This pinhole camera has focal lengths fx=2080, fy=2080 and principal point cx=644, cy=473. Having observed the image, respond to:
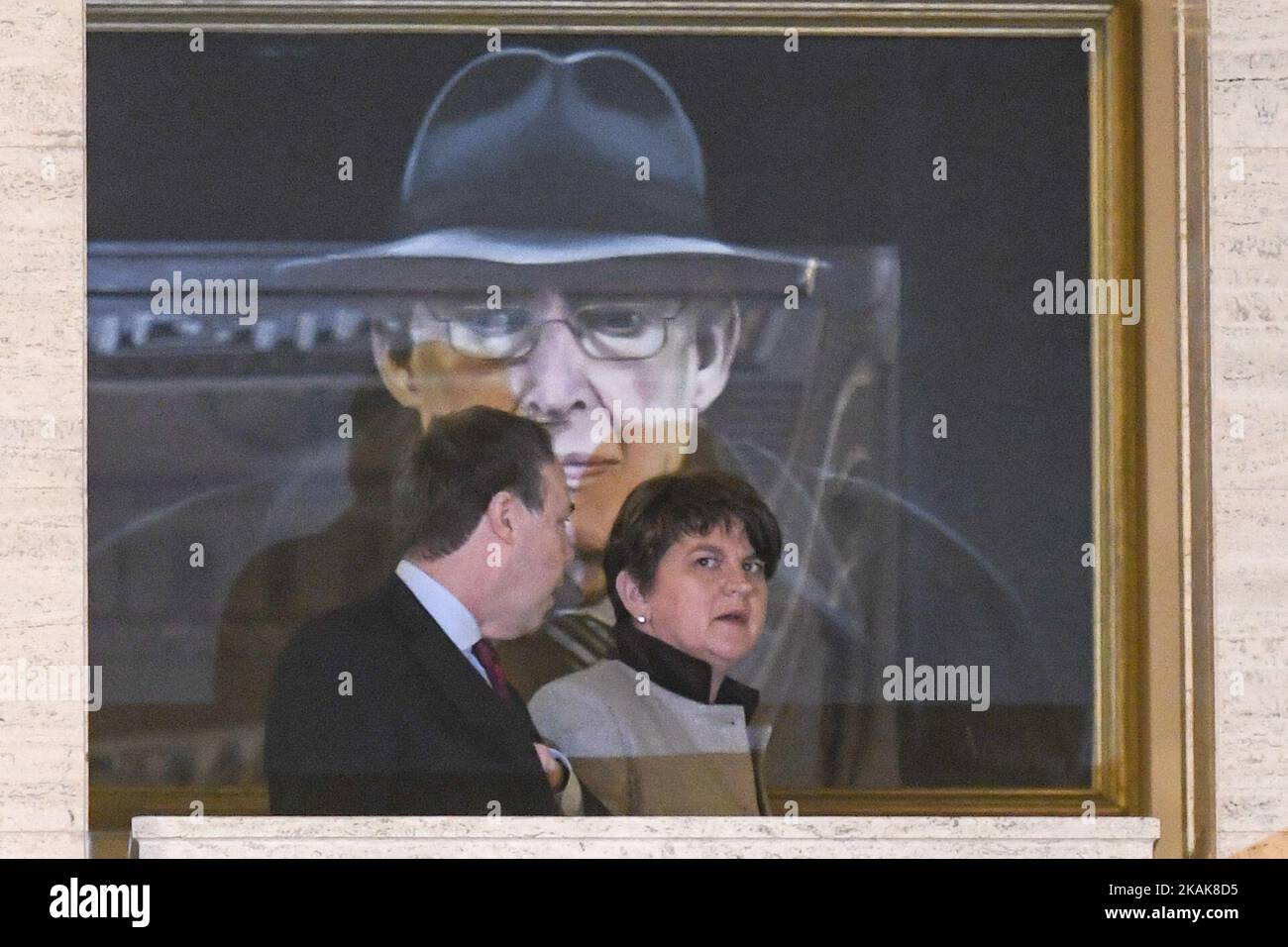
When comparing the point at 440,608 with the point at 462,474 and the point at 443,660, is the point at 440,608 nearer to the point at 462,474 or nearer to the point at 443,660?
the point at 443,660

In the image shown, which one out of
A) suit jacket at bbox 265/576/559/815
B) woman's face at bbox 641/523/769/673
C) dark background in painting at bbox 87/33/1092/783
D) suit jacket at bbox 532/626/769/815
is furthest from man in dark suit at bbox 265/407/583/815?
dark background in painting at bbox 87/33/1092/783

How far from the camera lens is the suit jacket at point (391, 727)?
737cm

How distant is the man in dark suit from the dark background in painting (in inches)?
36.3

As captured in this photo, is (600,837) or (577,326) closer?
(600,837)

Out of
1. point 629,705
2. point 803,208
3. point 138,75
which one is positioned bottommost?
point 629,705

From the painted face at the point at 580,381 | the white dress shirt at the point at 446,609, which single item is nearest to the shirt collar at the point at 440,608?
the white dress shirt at the point at 446,609

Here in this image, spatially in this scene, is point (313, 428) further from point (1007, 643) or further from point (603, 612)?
point (1007, 643)

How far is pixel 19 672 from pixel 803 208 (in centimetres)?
325

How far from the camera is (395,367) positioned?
294 inches

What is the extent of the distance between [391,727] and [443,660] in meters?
0.30

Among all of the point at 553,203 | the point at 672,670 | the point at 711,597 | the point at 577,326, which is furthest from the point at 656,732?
the point at 553,203

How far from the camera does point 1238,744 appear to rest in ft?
24.0

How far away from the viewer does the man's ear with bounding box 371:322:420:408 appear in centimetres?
747

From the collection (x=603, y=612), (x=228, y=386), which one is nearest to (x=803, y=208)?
(x=603, y=612)
